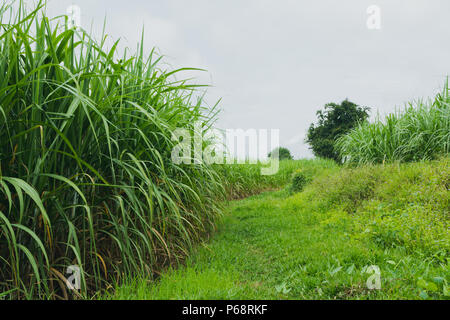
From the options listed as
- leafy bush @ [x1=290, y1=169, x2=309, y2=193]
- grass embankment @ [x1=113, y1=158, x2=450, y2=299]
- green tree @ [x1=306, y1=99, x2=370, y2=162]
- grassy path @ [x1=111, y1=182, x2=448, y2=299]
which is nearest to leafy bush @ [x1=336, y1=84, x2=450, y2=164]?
grass embankment @ [x1=113, y1=158, x2=450, y2=299]

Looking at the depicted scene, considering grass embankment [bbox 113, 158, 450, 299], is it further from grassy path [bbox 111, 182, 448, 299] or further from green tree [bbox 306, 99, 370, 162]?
green tree [bbox 306, 99, 370, 162]

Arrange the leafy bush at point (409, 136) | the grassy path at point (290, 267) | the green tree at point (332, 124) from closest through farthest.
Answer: the grassy path at point (290, 267) → the leafy bush at point (409, 136) → the green tree at point (332, 124)

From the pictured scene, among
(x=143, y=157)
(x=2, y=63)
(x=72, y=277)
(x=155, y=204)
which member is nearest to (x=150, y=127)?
(x=143, y=157)

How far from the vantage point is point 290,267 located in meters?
3.16

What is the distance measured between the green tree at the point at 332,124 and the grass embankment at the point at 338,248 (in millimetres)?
13365

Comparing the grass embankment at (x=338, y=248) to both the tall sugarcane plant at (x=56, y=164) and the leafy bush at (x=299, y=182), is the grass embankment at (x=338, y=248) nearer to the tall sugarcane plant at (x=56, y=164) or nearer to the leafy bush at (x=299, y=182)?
the tall sugarcane plant at (x=56, y=164)

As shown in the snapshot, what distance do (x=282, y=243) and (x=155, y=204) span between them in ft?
6.41

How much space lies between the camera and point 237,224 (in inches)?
213

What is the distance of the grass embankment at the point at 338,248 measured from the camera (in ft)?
7.57

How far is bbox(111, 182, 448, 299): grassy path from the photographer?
2.26m

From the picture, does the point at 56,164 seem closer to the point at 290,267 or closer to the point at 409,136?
the point at 290,267

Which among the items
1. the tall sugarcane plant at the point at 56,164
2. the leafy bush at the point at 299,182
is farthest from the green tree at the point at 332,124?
the tall sugarcane plant at the point at 56,164
